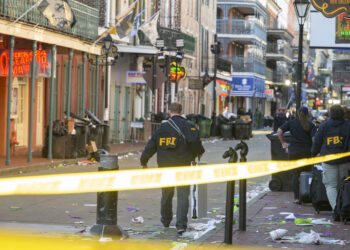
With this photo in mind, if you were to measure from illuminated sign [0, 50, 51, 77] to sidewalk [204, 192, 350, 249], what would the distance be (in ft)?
31.0

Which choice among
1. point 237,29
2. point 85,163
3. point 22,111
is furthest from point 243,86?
point 85,163

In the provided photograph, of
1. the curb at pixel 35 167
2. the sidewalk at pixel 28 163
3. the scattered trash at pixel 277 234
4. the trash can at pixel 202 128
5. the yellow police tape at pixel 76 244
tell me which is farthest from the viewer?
the trash can at pixel 202 128

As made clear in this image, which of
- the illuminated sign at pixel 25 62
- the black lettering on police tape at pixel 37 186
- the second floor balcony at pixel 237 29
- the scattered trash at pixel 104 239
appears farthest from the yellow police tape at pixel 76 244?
the second floor balcony at pixel 237 29

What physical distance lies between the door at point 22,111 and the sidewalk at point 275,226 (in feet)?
44.7

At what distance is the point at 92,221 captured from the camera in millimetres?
12906

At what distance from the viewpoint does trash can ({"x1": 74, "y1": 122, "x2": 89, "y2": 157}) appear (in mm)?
26500

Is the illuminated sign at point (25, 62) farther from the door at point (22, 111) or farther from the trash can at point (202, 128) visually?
the trash can at point (202, 128)

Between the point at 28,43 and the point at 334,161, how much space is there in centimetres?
1480

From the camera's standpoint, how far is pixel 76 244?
10.4 meters

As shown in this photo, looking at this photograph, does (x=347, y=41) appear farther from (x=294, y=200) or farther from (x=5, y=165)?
(x=5, y=165)

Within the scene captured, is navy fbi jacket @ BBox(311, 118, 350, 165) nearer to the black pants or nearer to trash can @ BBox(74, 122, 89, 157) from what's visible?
the black pants

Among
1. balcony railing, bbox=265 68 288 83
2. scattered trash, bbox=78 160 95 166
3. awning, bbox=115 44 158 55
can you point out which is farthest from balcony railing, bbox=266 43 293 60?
scattered trash, bbox=78 160 95 166

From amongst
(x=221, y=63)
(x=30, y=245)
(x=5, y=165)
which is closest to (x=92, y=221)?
(x=30, y=245)

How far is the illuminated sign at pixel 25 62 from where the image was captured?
2377cm
